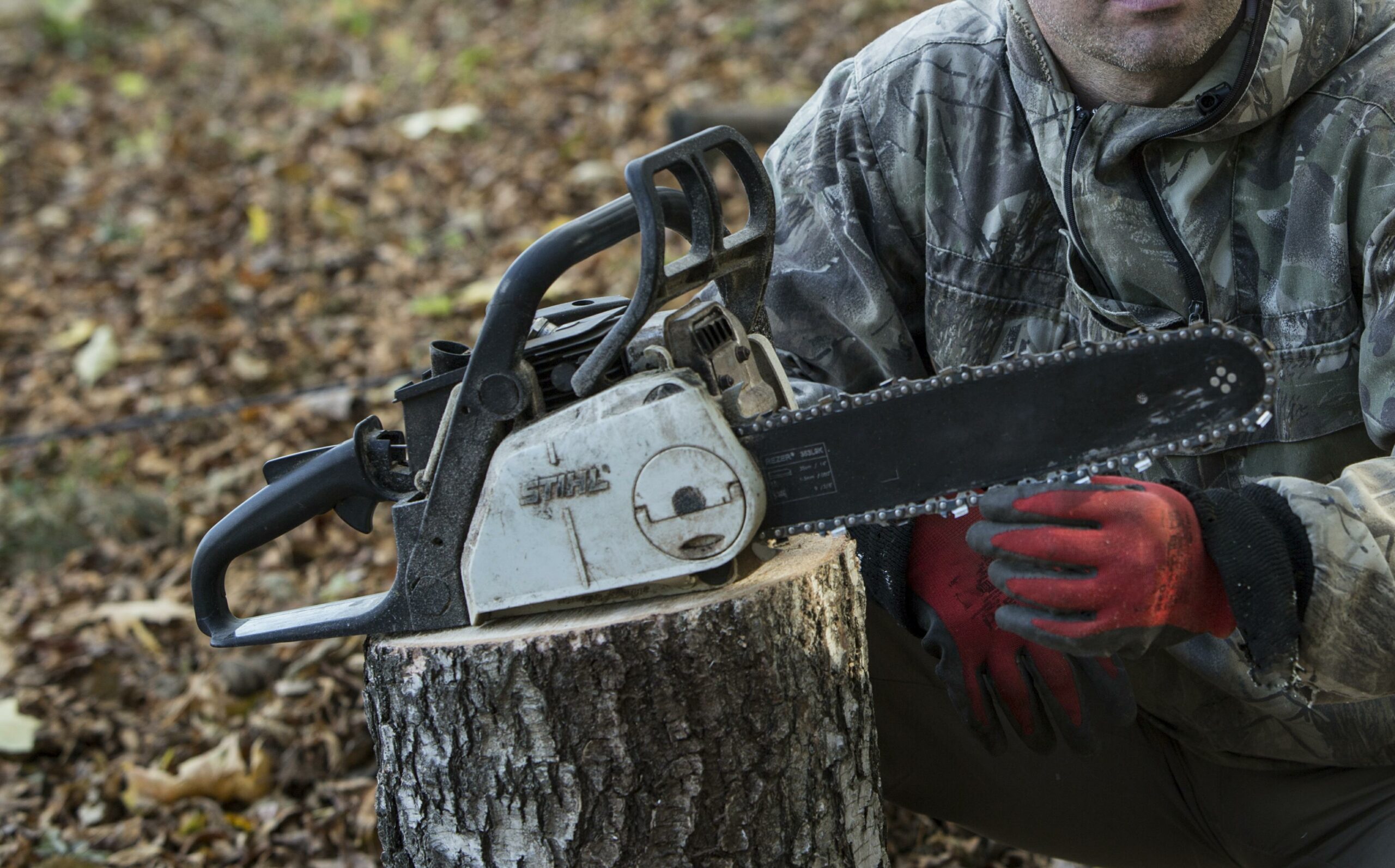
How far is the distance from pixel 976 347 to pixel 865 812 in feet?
2.89

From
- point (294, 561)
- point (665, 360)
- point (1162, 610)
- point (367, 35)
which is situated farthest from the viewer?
point (367, 35)

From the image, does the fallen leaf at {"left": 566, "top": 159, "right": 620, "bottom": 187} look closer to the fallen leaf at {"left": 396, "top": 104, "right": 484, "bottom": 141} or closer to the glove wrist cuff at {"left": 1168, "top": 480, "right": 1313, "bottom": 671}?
the fallen leaf at {"left": 396, "top": 104, "right": 484, "bottom": 141}

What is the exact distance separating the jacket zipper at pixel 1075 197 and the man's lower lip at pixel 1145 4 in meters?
0.17

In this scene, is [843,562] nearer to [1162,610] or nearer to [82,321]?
[1162,610]

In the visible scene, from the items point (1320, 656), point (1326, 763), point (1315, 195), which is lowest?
point (1326, 763)

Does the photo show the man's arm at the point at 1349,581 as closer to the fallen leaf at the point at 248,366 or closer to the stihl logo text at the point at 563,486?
the stihl logo text at the point at 563,486

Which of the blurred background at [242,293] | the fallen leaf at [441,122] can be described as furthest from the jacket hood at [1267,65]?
the fallen leaf at [441,122]

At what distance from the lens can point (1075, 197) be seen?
2.10 metres

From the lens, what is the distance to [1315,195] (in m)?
1.95

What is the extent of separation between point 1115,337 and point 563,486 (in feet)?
3.36

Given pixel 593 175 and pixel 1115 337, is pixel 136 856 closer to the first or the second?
pixel 1115 337

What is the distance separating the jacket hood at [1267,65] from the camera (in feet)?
6.18

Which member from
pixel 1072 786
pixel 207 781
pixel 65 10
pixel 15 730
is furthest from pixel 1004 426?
pixel 65 10

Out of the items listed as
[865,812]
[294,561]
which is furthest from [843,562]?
[294,561]
